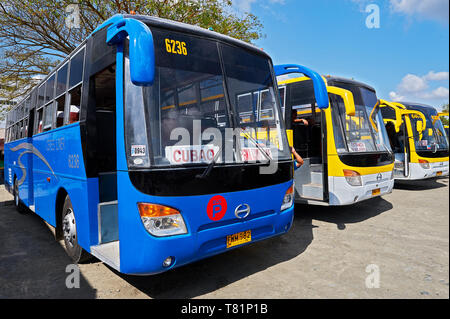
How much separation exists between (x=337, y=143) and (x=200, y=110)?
3.74 meters

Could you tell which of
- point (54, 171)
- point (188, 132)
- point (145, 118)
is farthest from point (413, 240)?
point (54, 171)

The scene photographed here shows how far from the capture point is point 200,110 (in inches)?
142

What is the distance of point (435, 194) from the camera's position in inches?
383

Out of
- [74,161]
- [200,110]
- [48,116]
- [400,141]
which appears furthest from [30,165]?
[400,141]

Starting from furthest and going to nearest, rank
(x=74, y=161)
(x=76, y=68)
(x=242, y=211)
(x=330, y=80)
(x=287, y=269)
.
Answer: (x=330, y=80) < (x=76, y=68) < (x=287, y=269) < (x=74, y=161) < (x=242, y=211)

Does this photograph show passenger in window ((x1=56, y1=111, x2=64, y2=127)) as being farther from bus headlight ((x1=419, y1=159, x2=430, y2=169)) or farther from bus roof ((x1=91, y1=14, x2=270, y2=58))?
bus headlight ((x1=419, y1=159, x2=430, y2=169))

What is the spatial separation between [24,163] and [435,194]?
11175 mm

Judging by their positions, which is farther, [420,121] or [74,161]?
[420,121]

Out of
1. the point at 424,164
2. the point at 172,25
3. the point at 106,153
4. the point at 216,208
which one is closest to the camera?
the point at 216,208

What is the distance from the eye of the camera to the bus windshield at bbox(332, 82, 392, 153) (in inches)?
255

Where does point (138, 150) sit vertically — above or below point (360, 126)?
below

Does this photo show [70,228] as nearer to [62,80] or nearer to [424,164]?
[62,80]

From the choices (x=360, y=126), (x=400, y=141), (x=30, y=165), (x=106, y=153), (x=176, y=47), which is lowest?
(x=30, y=165)
